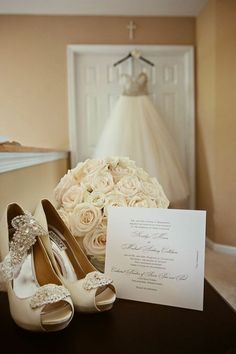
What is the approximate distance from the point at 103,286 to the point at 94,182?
237 mm

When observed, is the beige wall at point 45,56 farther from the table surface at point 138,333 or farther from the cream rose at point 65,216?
the table surface at point 138,333

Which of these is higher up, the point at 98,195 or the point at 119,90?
the point at 119,90

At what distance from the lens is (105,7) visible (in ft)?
9.61

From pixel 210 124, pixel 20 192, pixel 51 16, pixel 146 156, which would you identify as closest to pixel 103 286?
pixel 20 192

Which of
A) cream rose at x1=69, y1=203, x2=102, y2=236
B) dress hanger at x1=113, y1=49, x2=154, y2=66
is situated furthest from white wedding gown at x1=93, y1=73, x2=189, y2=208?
cream rose at x1=69, y1=203, x2=102, y2=236

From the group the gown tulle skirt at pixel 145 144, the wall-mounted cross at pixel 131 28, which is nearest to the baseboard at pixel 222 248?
the gown tulle skirt at pixel 145 144

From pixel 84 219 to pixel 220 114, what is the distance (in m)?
2.33

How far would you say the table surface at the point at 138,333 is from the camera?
1.33 ft

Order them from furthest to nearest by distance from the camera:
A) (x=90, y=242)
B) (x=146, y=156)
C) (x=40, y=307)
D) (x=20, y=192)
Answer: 1. (x=146, y=156)
2. (x=20, y=192)
3. (x=90, y=242)
4. (x=40, y=307)

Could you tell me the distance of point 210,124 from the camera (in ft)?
9.10

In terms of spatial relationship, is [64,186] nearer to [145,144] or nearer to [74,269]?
[74,269]

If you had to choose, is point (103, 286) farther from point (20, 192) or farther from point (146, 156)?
point (146, 156)

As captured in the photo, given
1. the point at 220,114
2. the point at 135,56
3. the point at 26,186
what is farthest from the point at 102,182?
the point at 135,56

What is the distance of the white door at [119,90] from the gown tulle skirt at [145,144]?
12.9 inches
